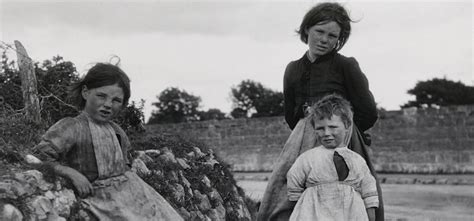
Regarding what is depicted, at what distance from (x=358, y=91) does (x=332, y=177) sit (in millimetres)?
615

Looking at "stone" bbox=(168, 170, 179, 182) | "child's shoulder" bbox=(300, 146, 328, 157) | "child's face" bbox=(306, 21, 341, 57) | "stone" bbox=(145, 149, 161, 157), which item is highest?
"child's face" bbox=(306, 21, 341, 57)

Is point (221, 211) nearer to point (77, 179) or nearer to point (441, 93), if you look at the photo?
point (77, 179)

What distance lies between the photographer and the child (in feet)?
12.2

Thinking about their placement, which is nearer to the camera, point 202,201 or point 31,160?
point 31,160

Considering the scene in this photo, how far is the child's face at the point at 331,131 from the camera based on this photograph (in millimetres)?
3723

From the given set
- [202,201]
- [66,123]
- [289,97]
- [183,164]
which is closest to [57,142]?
[66,123]

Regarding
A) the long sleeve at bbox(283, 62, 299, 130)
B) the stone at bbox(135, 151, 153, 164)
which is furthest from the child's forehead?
the stone at bbox(135, 151, 153, 164)

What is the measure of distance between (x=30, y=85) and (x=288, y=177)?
2.80 m

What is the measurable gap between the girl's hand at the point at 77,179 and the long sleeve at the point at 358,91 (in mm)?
1692

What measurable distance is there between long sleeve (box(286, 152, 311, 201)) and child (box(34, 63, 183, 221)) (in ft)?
2.58

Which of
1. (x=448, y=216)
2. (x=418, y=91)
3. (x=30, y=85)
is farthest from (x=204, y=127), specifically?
(x=418, y=91)

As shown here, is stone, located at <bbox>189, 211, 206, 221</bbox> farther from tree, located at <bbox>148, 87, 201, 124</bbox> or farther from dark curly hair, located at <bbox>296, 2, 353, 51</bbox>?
tree, located at <bbox>148, 87, 201, 124</bbox>

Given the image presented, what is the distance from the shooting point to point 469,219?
337 inches

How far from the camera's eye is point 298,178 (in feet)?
12.3
